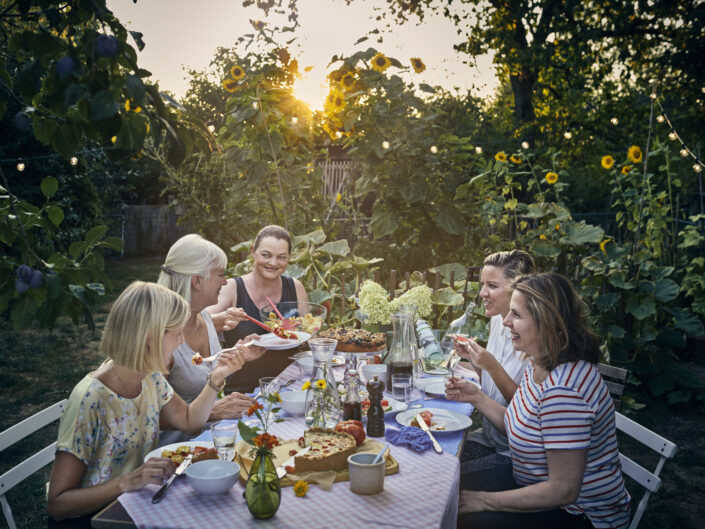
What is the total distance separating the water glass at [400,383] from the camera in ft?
7.80

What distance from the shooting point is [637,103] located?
12.2 m

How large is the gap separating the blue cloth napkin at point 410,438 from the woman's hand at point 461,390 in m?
0.33

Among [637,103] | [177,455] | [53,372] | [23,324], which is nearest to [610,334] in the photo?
[177,455]

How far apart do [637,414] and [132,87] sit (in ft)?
15.5

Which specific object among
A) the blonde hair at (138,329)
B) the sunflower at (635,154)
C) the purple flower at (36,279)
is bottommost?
the blonde hair at (138,329)

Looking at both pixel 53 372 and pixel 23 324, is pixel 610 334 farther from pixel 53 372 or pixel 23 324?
pixel 53 372

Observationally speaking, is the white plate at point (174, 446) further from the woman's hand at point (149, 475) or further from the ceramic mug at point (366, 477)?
the ceramic mug at point (366, 477)

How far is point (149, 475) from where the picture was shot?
5.24 ft

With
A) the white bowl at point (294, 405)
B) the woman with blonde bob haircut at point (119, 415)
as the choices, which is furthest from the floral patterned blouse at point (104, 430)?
the white bowl at point (294, 405)

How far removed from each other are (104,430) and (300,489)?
0.70 meters

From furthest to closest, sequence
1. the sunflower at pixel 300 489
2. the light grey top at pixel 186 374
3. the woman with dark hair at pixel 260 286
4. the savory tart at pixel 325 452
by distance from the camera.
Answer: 1. the woman with dark hair at pixel 260 286
2. the light grey top at pixel 186 374
3. the savory tart at pixel 325 452
4. the sunflower at pixel 300 489

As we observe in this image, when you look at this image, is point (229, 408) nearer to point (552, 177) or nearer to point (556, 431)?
point (556, 431)

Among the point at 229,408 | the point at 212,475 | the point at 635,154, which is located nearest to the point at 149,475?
the point at 212,475

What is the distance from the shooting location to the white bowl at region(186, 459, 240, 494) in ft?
5.04
